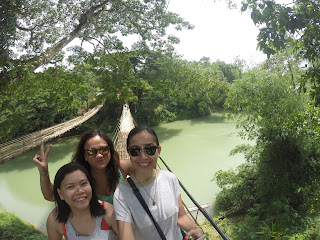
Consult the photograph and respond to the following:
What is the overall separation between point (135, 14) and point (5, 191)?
16.0ft

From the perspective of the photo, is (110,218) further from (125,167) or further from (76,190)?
(125,167)

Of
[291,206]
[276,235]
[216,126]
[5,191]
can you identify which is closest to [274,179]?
[291,206]

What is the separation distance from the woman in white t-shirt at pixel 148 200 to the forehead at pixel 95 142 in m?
0.31

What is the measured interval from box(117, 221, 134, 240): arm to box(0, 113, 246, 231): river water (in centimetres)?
363

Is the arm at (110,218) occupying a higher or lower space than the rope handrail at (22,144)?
higher

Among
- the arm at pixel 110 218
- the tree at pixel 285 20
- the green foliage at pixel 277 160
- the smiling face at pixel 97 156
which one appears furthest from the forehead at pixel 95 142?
the green foliage at pixel 277 160

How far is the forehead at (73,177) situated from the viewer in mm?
861

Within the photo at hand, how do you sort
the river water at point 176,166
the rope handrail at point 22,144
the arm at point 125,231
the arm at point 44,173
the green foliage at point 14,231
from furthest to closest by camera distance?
the rope handrail at point 22,144 < the river water at point 176,166 < the green foliage at point 14,231 < the arm at point 44,173 < the arm at point 125,231

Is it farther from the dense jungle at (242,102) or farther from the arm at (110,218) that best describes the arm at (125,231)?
the dense jungle at (242,102)

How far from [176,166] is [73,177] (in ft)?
17.8

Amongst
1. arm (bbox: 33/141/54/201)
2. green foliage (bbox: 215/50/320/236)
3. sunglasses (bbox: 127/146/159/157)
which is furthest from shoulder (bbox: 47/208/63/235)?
green foliage (bbox: 215/50/320/236)

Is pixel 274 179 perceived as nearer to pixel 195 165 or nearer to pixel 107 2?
pixel 195 165

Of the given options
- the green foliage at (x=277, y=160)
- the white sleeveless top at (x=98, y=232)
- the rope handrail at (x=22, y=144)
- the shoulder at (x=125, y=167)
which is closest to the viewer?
the white sleeveless top at (x=98, y=232)

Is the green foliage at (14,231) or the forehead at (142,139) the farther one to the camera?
the green foliage at (14,231)
